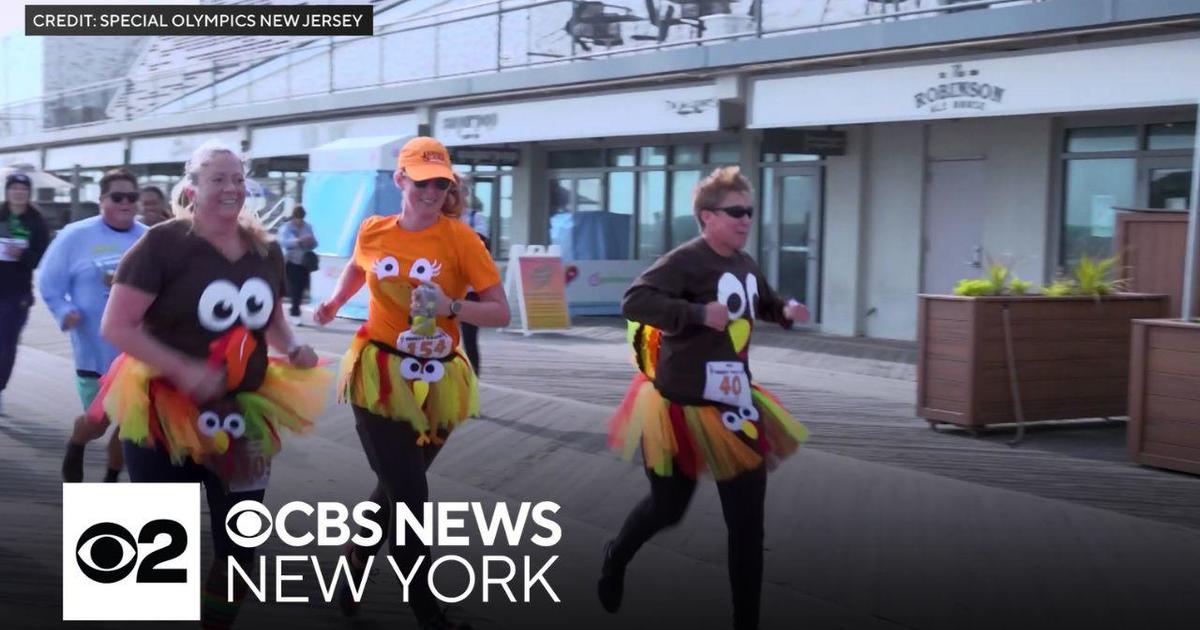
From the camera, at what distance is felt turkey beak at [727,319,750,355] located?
206 inches

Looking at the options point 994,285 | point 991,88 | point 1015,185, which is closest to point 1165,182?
point 1015,185

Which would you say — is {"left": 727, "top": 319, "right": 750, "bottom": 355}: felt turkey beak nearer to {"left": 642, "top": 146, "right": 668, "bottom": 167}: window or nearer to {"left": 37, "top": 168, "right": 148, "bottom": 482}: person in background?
{"left": 37, "top": 168, "right": 148, "bottom": 482}: person in background

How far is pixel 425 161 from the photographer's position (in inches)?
212

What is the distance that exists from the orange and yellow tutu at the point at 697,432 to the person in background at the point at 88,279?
3.29 metres

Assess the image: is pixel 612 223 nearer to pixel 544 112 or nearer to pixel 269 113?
pixel 544 112

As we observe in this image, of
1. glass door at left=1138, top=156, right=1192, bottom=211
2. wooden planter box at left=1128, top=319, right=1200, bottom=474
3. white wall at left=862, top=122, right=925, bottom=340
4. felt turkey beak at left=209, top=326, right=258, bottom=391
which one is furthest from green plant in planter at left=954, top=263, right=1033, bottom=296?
white wall at left=862, top=122, right=925, bottom=340

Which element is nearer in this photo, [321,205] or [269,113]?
[321,205]

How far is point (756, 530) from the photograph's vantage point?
5.12m

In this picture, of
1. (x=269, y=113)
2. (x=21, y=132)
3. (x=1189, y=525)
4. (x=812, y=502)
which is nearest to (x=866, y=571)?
(x=812, y=502)

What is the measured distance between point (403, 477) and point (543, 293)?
1318cm

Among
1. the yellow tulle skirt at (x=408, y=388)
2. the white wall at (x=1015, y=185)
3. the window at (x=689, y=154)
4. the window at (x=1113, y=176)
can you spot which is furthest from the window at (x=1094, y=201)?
the yellow tulle skirt at (x=408, y=388)

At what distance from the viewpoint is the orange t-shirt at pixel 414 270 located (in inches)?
210

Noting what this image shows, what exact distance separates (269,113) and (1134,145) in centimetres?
1679

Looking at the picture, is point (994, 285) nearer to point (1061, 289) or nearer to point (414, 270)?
point (1061, 289)
